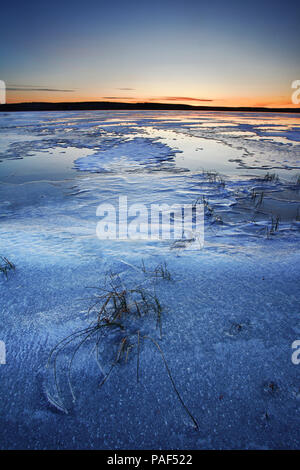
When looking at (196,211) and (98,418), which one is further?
(196,211)

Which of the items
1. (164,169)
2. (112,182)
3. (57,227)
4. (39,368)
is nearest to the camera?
(39,368)

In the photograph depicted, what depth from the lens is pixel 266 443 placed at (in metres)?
0.86

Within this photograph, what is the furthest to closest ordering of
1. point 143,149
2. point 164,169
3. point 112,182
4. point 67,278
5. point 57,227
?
1. point 143,149
2. point 164,169
3. point 112,182
4. point 57,227
5. point 67,278

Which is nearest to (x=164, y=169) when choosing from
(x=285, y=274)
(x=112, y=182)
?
(x=112, y=182)

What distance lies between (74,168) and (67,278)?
4630mm

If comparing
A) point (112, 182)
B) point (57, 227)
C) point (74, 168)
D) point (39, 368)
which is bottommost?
point (39, 368)

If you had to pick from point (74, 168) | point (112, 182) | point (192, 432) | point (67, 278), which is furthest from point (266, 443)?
point (74, 168)
